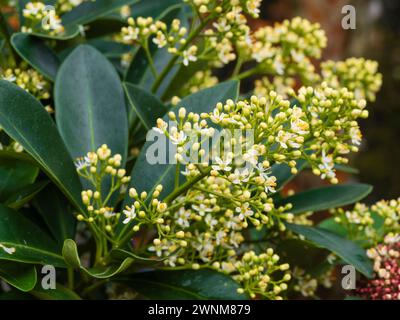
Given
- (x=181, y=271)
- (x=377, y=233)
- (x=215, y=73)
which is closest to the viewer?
(x=181, y=271)

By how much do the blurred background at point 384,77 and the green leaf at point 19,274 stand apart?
11.0 ft

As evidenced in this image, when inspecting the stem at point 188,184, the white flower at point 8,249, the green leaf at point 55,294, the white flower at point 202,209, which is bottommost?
the green leaf at point 55,294

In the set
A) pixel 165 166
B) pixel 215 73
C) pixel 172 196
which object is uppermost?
pixel 215 73

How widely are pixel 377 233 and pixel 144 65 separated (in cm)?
80

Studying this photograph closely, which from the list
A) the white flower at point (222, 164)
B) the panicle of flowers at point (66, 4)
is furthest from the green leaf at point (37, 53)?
the white flower at point (222, 164)

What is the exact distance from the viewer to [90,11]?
1.74m

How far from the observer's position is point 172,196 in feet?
4.02

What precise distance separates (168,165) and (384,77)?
423cm

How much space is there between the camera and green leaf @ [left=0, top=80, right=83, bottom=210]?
1268 mm

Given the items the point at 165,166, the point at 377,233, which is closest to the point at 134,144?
the point at 165,166

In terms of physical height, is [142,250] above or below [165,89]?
below

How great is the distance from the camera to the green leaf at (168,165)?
1.38m

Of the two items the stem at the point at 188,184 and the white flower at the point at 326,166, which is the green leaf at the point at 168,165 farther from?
the white flower at the point at 326,166
